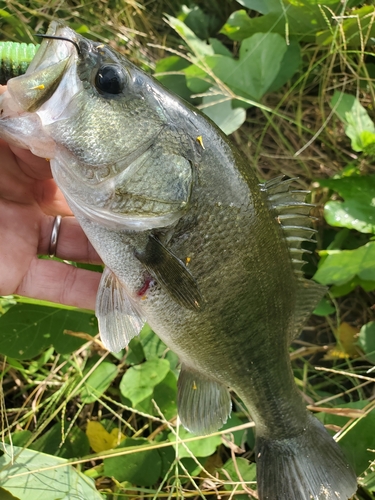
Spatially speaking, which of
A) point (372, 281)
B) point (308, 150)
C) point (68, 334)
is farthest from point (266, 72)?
point (68, 334)

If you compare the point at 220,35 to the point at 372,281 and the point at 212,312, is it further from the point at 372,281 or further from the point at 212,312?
the point at 212,312

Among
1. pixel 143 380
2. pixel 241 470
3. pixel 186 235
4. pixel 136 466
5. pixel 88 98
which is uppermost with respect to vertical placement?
pixel 88 98

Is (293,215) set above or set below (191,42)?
below

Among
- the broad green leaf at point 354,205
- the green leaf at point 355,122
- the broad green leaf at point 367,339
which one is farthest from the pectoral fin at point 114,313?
the green leaf at point 355,122

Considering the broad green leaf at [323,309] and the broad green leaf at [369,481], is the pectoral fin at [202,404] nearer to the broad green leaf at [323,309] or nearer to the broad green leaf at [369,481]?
the broad green leaf at [369,481]

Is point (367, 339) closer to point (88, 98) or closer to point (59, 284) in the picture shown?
point (59, 284)

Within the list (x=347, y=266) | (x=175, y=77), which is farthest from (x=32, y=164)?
(x=347, y=266)
